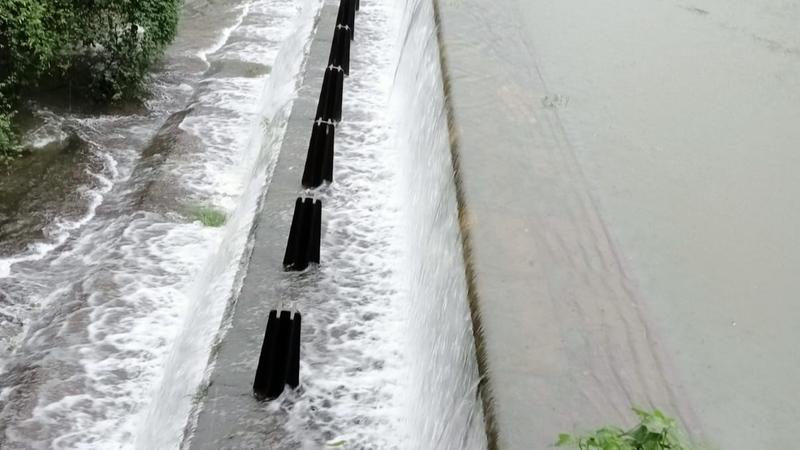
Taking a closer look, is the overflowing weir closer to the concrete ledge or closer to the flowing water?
the concrete ledge

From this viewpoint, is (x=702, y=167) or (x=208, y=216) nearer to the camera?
(x=702, y=167)

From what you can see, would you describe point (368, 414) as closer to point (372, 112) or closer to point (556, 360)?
point (556, 360)

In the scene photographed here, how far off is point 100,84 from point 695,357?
23.2 feet

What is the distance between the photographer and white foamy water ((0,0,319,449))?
480 centimetres

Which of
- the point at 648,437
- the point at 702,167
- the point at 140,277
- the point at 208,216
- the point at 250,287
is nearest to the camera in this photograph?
the point at 648,437

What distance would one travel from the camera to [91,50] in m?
9.47

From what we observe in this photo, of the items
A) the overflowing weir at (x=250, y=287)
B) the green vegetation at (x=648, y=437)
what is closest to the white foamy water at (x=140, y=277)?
the overflowing weir at (x=250, y=287)

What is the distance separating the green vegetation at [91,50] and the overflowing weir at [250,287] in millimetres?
578

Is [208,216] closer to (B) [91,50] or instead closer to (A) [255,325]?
(A) [255,325]

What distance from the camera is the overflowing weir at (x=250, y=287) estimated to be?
13.5 ft

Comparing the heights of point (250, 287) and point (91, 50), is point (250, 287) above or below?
above

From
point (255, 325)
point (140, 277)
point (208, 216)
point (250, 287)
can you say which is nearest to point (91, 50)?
point (208, 216)

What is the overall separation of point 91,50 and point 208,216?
3.91 m

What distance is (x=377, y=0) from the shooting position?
9.97 meters
